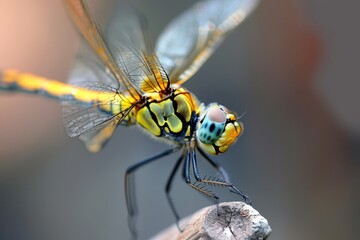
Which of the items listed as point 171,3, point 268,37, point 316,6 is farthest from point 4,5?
point 316,6

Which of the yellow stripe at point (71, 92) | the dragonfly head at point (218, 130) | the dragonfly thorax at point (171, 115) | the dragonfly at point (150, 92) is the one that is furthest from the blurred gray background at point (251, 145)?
the dragonfly head at point (218, 130)

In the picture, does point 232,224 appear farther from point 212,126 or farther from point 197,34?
point 197,34

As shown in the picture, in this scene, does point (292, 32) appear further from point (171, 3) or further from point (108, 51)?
point (108, 51)

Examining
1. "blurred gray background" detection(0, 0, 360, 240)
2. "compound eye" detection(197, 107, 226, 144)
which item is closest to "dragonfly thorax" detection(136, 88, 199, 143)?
"compound eye" detection(197, 107, 226, 144)

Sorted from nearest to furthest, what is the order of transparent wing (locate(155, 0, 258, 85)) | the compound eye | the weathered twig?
the weathered twig
the compound eye
transparent wing (locate(155, 0, 258, 85))

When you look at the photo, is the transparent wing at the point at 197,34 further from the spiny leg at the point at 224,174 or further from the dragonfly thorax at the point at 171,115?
the spiny leg at the point at 224,174

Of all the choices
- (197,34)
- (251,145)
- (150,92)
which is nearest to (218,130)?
(150,92)

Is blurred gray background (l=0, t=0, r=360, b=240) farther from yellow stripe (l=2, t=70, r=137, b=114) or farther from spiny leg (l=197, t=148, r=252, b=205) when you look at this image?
spiny leg (l=197, t=148, r=252, b=205)
